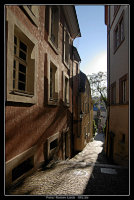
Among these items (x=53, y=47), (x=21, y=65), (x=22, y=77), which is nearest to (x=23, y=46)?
(x=21, y=65)

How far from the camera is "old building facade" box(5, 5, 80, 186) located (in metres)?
2.26

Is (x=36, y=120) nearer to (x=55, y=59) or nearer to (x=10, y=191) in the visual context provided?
(x=10, y=191)

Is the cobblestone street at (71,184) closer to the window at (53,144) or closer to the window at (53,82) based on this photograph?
the window at (53,144)

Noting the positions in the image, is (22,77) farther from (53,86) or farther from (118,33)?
(118,33)

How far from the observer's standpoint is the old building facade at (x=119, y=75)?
3.03 m

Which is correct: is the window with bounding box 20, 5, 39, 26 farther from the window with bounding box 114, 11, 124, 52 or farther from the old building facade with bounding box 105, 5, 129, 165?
the window with bounding box 114, 11, 124, 52

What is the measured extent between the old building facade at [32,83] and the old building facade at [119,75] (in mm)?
1359

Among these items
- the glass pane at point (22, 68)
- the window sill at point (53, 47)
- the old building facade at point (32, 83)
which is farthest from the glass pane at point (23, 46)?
the window sill at point (53, 47)

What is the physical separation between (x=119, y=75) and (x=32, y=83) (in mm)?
2858

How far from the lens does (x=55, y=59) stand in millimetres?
4250
